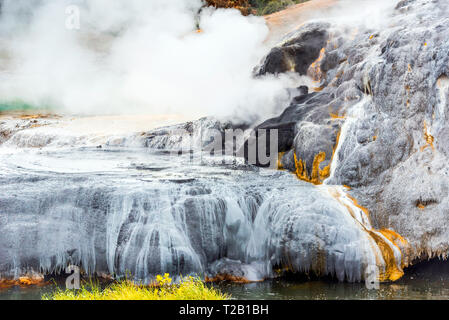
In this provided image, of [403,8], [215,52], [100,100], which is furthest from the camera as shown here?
[100,100]

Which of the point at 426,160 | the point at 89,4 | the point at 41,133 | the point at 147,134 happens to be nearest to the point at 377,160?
the point at 426,160

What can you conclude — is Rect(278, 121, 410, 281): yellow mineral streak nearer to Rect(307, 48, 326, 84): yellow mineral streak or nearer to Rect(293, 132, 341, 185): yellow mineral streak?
Rect(293, 132, 341, 185): yellow mineral streak

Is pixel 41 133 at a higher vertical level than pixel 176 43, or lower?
lower

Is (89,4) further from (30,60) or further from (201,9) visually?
(201,9)

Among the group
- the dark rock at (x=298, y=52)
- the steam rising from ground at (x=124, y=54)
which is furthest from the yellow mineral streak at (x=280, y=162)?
the steam rising from ground at (x=124, y=54)

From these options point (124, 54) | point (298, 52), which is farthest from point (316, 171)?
point (124, 54)

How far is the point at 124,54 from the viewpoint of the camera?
18844mm

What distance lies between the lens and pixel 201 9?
63.2 ft

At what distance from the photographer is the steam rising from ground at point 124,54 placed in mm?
14516

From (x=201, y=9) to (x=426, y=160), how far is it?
639 inches

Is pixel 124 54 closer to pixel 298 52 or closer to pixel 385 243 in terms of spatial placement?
pixel 298 52

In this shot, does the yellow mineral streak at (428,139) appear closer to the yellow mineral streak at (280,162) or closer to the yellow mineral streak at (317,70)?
the yellow mineral streak at (280,162)

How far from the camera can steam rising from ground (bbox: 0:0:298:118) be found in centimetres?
1452

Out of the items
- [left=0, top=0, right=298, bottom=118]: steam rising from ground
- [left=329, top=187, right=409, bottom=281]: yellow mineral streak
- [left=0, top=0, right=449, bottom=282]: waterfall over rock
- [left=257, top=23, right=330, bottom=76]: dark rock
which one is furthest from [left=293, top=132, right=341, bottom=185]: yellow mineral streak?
[left=0, top=0, right=298, bottom=118]: steam rising from ground
